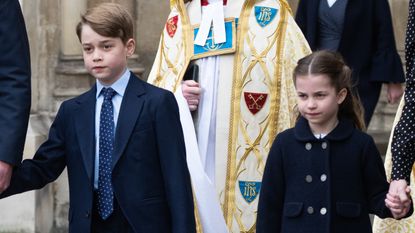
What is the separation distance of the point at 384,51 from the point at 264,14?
139 cm

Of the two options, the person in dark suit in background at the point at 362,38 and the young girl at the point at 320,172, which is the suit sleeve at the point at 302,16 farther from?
the young girl at the point at 320,172

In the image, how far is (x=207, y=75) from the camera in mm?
6984

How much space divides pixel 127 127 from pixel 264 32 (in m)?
1.70

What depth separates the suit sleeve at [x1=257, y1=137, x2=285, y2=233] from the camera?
5680 mm

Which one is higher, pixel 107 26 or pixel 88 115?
pixel 107 26

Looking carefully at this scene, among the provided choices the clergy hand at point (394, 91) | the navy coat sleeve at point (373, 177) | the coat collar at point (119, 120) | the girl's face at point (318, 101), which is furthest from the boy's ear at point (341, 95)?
the clergy hand at point (394, 91)

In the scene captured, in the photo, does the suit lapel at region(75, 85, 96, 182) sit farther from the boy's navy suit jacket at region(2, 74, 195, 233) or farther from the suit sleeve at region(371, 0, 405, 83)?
the suit sleeve at region(371, 0, 405, 83)

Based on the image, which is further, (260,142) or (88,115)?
(260,142)

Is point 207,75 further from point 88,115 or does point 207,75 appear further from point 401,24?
point 401,24

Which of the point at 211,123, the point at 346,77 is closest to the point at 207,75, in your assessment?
the point at 211,123

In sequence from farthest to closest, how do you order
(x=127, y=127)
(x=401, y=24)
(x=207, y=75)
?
(x=401, y=24), (x=207, y=75), (x=127, y=127)

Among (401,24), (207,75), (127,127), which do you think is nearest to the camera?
(127,127)

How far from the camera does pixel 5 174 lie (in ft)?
A: 17.6

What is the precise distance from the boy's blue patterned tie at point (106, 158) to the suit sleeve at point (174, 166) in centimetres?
20
